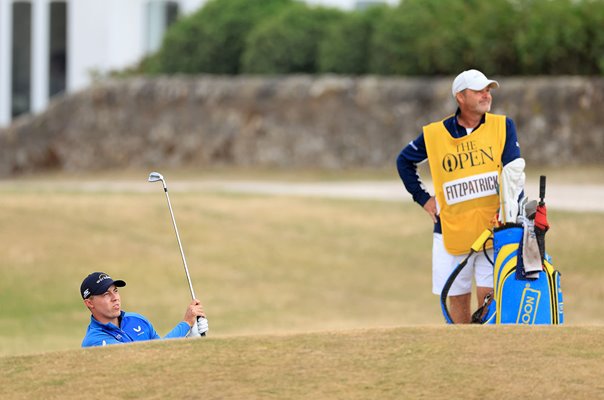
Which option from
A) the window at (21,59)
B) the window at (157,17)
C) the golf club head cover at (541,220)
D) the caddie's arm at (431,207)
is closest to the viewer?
the golf club head cover at (541,220)

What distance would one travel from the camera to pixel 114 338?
783 cm

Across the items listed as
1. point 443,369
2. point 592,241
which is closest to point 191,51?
point 592,241

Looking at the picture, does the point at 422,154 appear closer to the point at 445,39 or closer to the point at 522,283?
the point at 522,283

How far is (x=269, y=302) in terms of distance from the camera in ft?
47.5

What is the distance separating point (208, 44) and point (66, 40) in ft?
31.3

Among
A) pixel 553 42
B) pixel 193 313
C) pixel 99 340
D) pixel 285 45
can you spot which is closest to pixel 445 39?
pixel 553 42

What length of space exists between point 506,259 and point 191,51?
18499 millimetres

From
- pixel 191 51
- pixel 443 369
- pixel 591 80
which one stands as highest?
pixel 191 51

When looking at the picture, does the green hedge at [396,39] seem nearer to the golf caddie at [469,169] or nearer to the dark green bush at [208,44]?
the dark green bush at [208,44]

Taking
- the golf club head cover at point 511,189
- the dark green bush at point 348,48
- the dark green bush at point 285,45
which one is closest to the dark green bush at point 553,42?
the dark green bush at point 348,48

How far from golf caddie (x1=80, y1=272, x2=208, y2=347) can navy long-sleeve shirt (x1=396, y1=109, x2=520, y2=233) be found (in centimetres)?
169

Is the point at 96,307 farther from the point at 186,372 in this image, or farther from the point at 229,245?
the point at 229,245

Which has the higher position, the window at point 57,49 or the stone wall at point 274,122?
the window at point 57,49

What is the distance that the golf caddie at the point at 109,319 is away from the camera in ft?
25.5
